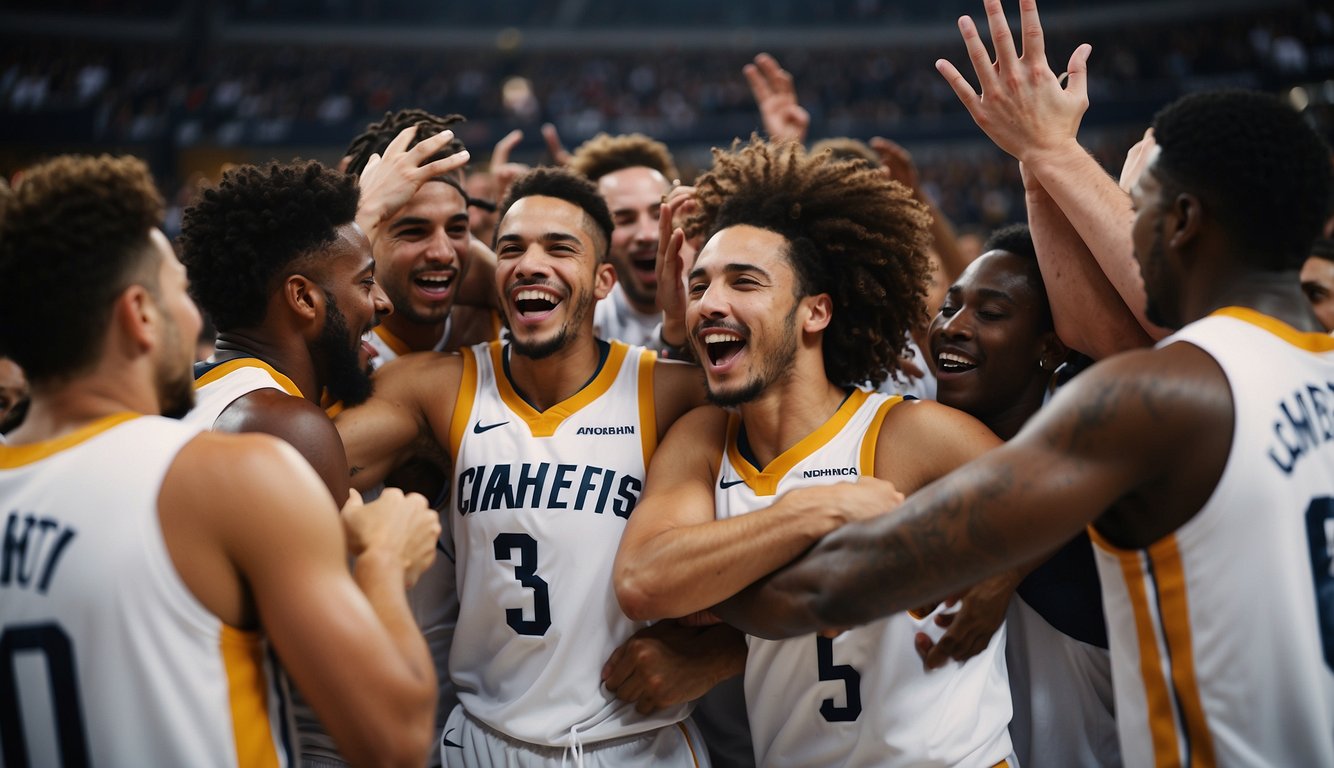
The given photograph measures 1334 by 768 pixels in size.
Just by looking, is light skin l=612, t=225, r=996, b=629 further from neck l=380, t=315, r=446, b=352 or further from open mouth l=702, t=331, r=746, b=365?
neck l=380, t=315, r=446, b=352

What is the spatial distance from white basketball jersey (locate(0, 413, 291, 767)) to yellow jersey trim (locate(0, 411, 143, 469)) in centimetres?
5

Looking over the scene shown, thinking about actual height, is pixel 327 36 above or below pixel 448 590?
above

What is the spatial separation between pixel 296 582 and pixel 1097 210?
2445 millimetres

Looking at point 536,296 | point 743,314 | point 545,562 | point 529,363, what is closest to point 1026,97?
point 743,314

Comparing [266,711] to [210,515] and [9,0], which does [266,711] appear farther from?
[9,0]

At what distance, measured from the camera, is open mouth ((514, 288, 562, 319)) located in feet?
Result: 12.3

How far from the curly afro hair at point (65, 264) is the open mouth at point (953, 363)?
256 centimetres

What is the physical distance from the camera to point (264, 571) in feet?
6.60

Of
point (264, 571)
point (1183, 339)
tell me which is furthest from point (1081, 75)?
point (264, 571)

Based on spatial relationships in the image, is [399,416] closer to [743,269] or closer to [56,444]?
[743,269]

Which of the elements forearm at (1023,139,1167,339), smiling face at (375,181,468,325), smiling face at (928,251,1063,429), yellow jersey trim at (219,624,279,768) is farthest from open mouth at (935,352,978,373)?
yellow jersey trim at (219,624,279,768)

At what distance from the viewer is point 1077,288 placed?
10.9 ft

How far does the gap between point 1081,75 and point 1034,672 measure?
1948mm

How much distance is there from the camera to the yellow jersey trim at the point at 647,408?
355 centimetres
